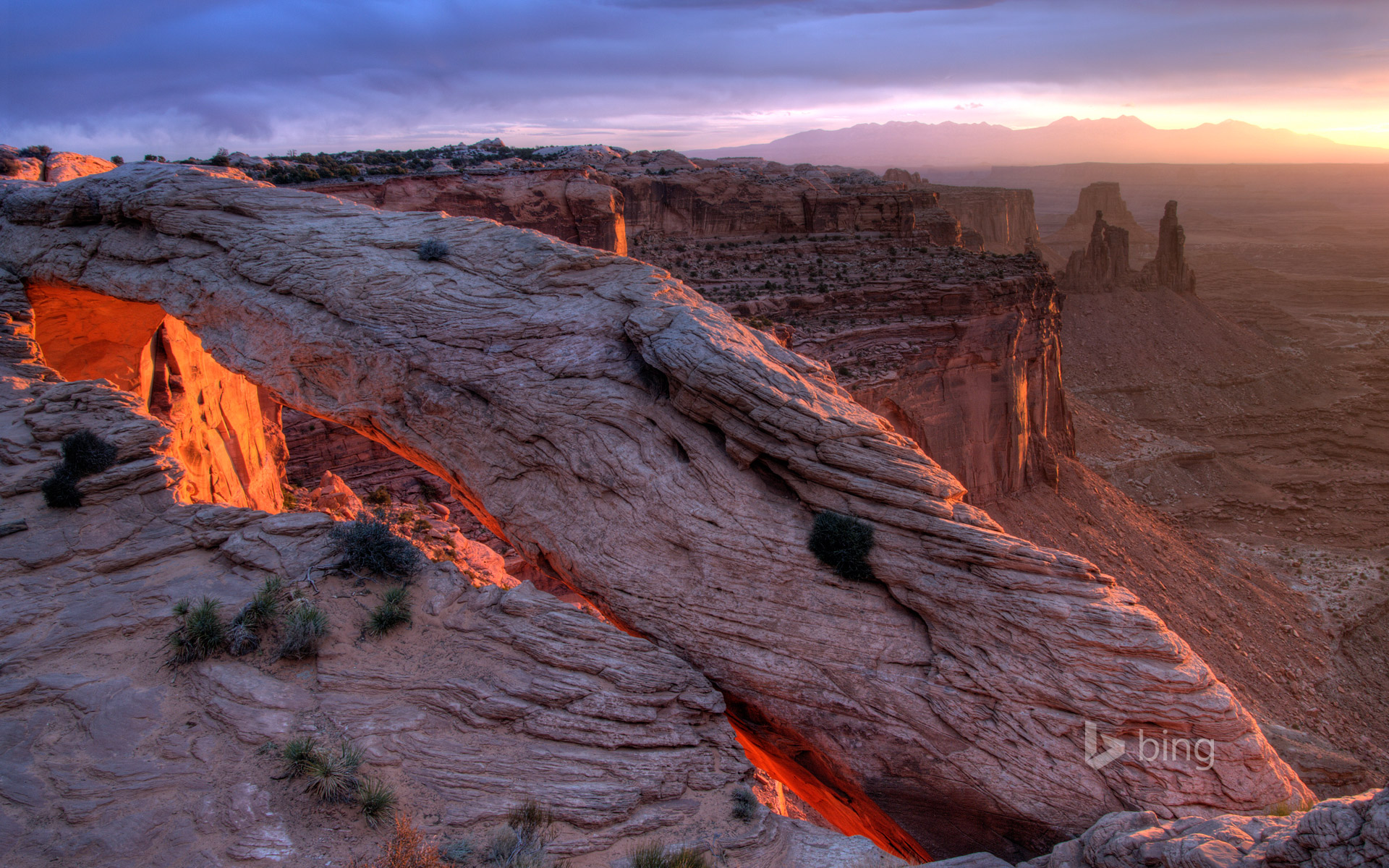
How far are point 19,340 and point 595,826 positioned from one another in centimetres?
1685

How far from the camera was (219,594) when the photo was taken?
1060 centimetres

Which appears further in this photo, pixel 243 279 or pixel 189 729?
pixel 243 279

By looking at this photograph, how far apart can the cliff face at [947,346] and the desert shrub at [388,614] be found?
1813 centimetres

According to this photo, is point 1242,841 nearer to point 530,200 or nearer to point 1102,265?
point 530,200

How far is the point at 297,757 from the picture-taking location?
8.27 meters

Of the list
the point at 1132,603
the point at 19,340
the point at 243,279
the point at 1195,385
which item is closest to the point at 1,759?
the point at 243,279

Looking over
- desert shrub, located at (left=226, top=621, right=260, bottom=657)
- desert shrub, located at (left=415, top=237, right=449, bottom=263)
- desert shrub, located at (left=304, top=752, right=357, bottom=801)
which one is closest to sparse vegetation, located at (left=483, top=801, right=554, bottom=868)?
desert shrub, located at (left=304, top=752, right=357, bottom=801)

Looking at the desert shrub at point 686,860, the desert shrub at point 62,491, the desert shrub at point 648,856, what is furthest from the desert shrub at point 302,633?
the desert shrub at point 686,860

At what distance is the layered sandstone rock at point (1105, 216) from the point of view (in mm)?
120125

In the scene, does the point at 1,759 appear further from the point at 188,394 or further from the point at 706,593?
the point at 188,394

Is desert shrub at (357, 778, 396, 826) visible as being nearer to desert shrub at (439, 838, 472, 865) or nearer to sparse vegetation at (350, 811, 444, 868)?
sparse vegetation at (350, 811, 444, 868)

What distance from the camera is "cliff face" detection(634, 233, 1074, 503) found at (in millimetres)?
29125

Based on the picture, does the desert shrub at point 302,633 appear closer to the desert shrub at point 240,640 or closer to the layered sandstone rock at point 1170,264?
the desert shrub at point 240,640

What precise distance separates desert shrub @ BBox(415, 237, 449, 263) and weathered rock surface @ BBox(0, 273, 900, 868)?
246 inches
